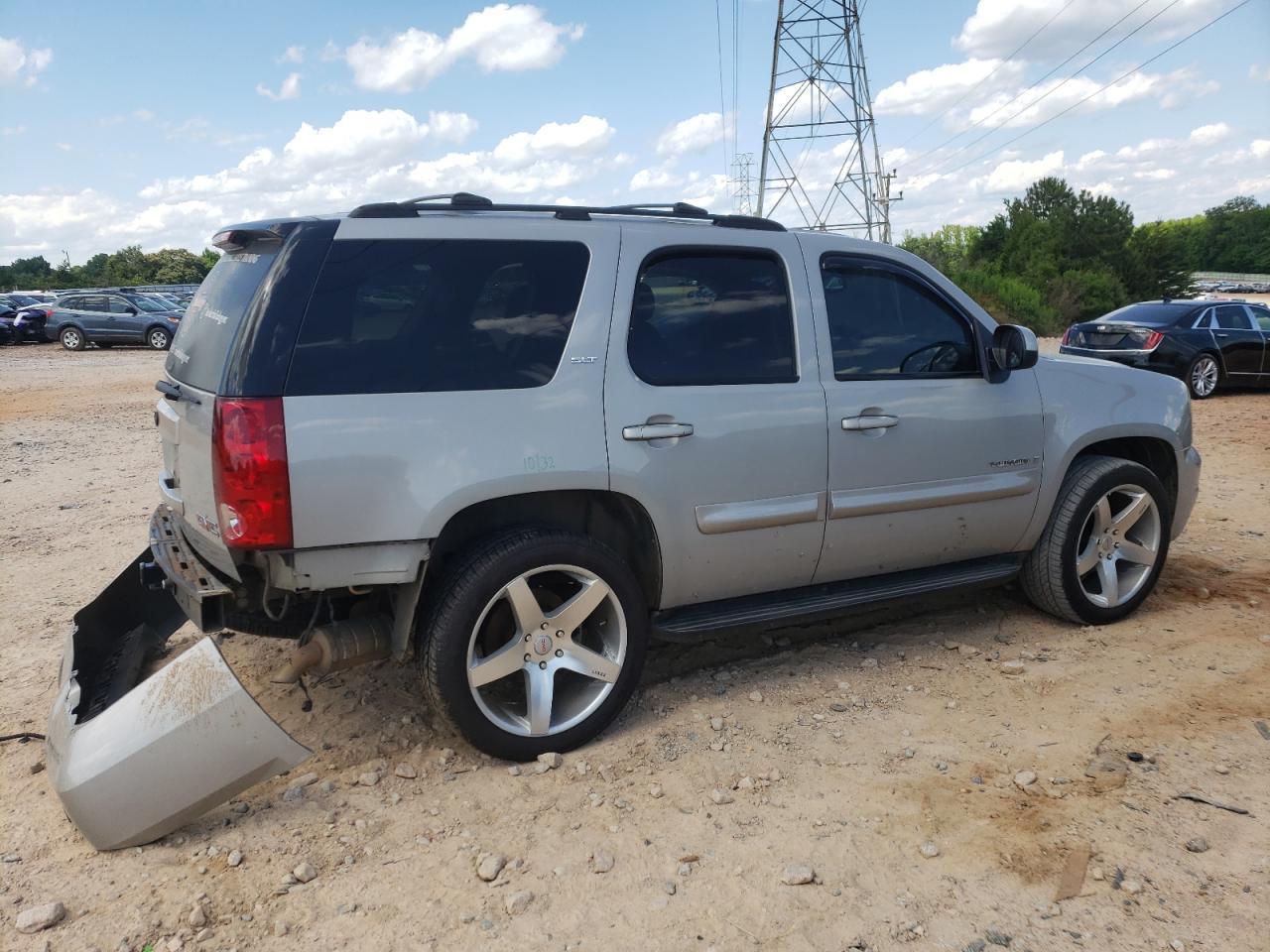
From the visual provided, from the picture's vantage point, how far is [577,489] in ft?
11.8

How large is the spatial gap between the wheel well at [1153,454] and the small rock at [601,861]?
3.40m

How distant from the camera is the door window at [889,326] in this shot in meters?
4.09

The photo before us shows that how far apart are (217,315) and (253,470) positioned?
0.73m

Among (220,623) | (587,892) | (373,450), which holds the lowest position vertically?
(587,892)

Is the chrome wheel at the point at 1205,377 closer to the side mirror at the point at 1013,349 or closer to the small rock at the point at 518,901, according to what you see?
the side mirror at the point at 1013,349

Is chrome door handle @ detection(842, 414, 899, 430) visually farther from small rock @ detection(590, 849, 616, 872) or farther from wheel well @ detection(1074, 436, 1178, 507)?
small rock @ detection(590, 849, 616, 872)

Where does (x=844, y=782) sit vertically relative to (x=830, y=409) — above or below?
below

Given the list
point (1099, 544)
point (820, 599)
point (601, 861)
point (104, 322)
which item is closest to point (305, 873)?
point (601, 861)

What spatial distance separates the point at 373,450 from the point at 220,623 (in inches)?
34.5

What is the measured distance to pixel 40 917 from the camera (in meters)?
2.67

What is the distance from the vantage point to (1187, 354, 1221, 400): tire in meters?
14.8

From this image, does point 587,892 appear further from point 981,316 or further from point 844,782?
point 981,316

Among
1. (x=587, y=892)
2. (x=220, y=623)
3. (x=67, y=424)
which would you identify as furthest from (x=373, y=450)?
(x=67, y=424)

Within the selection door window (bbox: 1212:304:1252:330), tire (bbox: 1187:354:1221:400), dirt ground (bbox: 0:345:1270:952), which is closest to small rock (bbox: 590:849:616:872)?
dirt ground (bbox: 0:345:1270:952)
